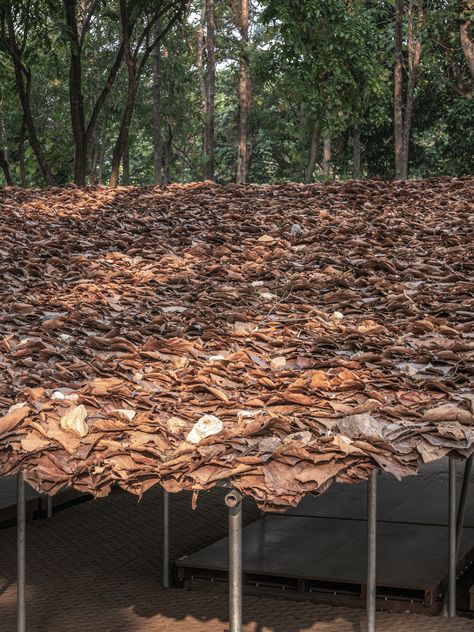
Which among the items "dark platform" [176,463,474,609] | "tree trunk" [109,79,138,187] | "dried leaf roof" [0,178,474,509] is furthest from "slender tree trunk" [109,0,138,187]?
"dark platform" [176,463,474,609]

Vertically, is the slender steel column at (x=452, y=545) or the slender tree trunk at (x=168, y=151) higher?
the slender tree trunk at (x=168, y=151)

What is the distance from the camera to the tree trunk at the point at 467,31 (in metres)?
16.7

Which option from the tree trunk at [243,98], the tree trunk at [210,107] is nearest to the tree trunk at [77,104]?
the tree trunk at [210,107]

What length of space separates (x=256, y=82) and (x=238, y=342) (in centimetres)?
2101

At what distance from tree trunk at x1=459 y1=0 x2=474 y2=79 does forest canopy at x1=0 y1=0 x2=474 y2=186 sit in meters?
0.03

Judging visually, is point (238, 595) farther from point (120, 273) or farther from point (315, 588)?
point (315, 588)

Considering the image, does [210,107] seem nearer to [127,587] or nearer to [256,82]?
Answer: [256,82]

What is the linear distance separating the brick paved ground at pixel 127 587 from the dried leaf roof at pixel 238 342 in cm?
232

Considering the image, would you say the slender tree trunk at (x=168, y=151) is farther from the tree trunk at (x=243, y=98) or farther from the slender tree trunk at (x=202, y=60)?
the tree trunk at (x=243, y=98)

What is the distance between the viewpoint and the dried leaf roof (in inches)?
119

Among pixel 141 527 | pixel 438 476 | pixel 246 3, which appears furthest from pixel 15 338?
pixel 246 3

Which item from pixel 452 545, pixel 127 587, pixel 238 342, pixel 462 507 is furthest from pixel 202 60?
pixel 238 342

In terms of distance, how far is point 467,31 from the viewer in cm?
1695

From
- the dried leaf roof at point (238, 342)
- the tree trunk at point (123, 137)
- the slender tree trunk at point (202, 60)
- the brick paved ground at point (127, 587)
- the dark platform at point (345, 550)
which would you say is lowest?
the brick paved ground at point (127, 587)
